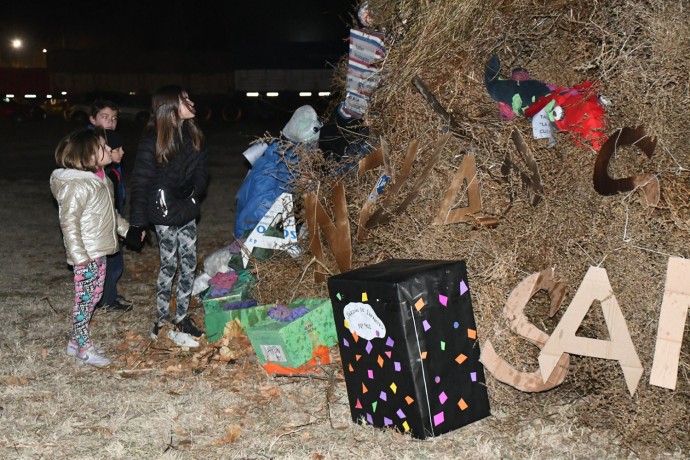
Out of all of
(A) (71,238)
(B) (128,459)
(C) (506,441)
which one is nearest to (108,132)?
(A) (71,238)

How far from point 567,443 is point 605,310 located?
0.69 meters

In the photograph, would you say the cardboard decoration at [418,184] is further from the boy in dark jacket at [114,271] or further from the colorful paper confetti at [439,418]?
the boy in dark jacket at [114,271]

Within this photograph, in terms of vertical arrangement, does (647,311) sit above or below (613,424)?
above

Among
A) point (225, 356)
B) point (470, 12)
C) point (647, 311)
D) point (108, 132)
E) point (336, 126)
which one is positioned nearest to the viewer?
point (647, 311)

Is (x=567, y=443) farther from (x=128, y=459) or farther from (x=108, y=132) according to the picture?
Answer: (x=108, y=132)

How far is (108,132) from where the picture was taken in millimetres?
5758

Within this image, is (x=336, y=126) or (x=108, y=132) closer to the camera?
(x=108, y=132)

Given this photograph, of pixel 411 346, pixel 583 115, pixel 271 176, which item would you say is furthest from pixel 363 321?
pixel 271 176

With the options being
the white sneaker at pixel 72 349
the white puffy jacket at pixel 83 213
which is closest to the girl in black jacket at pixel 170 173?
the white puffy jacket at pixel 83 213

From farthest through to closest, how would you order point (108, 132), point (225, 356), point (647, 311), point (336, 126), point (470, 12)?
point (336, 126) < point (108, 132) < point (225, 356) < point (470, 12) < point (647, 311)

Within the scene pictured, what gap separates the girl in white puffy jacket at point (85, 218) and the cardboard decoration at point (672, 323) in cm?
335

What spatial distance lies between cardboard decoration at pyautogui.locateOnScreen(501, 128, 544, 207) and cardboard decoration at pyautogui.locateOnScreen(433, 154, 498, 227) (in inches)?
7.3

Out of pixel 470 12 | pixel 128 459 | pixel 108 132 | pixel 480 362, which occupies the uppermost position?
pixel 470 12

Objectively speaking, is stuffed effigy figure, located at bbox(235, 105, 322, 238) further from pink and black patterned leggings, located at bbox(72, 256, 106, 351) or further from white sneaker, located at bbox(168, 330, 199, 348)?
pink and black patterned leggings, located at bbox(72, 256, 106, 351)
